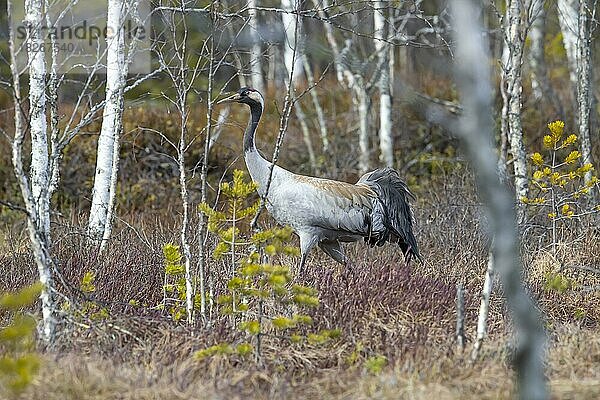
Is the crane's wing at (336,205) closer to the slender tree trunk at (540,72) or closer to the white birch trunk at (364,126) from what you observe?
the white birch trunk at (364,126)

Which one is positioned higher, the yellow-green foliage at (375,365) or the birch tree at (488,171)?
the birch tree at (488,171)

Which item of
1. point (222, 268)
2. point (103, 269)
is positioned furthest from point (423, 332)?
point (103, 269)

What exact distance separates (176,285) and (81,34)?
21.4 feet

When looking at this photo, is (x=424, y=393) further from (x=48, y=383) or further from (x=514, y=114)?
(x=514, y=114)

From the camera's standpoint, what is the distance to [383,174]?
7977mm

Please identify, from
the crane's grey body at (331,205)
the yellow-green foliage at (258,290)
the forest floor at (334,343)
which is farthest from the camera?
the crane's grey body at (331,205)

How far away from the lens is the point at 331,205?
23.9ft

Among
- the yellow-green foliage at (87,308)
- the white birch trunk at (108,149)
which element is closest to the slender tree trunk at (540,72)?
the white birch trunk at (108,149)

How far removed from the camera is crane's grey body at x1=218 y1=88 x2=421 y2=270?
707 centimetres

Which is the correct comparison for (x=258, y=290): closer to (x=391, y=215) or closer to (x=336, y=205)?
(x=336, y=205)

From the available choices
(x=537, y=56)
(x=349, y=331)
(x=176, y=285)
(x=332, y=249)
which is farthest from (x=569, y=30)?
(x=176, y=285)

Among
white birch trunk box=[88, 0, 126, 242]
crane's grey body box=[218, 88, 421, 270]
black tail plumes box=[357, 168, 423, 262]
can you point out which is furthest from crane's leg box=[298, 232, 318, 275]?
white birch trunk box=[88, 0, 126, 242]

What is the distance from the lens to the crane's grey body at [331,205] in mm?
7070

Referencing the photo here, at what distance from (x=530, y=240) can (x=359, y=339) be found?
367 centimetres
